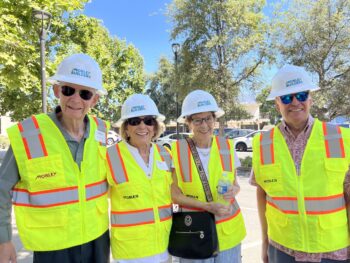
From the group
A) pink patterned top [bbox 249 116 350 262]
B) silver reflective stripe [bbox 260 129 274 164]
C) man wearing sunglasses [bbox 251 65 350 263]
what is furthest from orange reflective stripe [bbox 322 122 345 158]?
silver reflective stripe [bbox 260 129 274 164]

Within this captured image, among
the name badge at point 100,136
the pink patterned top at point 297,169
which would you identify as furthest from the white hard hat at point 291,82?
the name badge at point 100,136

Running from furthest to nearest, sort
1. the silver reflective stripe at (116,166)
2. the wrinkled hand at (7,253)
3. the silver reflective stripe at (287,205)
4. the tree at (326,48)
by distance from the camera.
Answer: the tree at (326,48) < the silver reflective stripe at (116,166) < the silver reflective stripe at (287,205) < the wrinkled hand at (7,253)

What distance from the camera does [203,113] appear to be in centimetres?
294

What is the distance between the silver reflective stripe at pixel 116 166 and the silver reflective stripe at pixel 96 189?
0.39ft

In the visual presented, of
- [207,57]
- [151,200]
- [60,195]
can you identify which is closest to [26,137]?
[60,195]

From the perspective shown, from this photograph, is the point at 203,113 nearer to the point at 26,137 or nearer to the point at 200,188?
the point at 200,188

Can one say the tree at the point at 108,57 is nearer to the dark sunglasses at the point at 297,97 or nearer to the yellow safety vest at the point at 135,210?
the yellow safety vest at the point at 135,210

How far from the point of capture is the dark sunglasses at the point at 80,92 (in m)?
2.49

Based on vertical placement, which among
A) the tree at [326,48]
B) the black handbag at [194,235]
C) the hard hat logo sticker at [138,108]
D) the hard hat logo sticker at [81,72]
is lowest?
the black handbag at [194,235]

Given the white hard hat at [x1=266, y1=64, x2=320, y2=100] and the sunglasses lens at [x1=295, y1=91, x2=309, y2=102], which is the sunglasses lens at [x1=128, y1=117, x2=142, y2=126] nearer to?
the white hard hat at [x1=266, y1=64, x2=320, y2=100]

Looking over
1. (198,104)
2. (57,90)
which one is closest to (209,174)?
(198,104)

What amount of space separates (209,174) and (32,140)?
1.44 meters

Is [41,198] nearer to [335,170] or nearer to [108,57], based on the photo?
[335,170]

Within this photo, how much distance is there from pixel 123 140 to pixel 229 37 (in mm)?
13775
